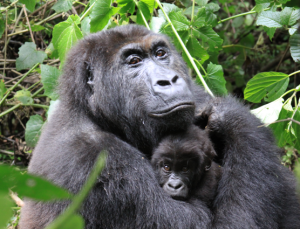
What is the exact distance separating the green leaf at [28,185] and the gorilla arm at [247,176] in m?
2.04

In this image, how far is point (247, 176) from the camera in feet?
7.75

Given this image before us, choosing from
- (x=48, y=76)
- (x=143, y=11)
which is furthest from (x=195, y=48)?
(x=48, y=76)

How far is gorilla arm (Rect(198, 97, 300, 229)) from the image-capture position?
2248mm

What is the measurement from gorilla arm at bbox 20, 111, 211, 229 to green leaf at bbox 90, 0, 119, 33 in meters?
1.58

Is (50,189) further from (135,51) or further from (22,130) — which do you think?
(22,130)

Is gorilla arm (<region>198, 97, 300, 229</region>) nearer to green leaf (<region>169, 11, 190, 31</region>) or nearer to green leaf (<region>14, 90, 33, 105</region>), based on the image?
green leaf (<region>169, 11, 190, 31</region>)

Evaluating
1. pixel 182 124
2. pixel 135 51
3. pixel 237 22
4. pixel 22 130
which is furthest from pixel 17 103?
pixel 237 22

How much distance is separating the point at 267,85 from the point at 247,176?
3.29 feet

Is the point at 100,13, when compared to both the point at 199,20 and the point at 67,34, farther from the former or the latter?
the point at 199,20

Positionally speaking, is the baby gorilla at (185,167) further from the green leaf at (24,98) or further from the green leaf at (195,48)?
the green leaf at (24,98)

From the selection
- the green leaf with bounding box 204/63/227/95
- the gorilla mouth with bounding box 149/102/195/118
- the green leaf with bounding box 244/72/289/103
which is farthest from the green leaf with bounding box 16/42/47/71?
the green leaf with bounding box 244/72/289/103

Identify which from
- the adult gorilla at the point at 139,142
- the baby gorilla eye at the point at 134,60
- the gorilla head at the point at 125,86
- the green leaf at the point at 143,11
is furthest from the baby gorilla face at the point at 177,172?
the green leaf at the point at 143,11

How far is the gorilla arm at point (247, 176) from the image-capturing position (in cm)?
225

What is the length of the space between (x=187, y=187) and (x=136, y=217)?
17.0 inches
